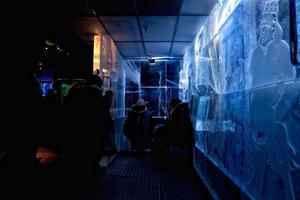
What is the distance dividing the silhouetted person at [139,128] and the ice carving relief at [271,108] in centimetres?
493

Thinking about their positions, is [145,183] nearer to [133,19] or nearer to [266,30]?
[133,19]

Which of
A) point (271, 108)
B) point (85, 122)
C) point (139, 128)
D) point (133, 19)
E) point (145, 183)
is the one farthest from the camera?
point (139, 128)

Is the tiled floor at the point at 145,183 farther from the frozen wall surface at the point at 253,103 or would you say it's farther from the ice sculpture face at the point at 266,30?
the ice sculpture face at the point at 266,30

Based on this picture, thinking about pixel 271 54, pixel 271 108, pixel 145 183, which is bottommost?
pixel 145 183

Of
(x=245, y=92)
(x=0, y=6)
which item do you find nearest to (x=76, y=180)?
(x=0, y=6)

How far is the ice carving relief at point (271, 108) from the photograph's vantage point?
1.57 metres

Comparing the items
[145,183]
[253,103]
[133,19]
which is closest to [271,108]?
[253,103]

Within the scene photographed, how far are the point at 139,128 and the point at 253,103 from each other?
16.5ft

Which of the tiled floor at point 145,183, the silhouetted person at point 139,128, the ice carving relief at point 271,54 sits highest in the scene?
the ice carving relief at point 271,54

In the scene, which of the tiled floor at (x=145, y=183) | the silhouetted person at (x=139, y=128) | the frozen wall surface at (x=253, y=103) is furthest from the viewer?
the silhouetted person at (x=139, y=128)

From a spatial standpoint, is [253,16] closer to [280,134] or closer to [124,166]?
[280,134]

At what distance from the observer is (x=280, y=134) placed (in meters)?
1.65

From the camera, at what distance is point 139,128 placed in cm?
693

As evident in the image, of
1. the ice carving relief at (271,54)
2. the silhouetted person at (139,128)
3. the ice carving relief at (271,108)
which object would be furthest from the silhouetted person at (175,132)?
the ice carving relief at (271,54)
